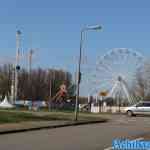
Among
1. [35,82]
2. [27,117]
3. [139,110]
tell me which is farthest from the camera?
[35,82]

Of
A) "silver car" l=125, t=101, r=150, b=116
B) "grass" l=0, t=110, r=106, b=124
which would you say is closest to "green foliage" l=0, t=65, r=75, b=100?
"silver car" l=125, t=101, r=150, b=116

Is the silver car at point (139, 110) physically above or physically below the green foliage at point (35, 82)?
below

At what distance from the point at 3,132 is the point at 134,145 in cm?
840

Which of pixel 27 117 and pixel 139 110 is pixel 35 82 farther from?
pixel 27 117

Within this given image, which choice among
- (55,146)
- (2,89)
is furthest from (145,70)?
(55,146)

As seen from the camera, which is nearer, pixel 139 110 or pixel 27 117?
pixel 27 117

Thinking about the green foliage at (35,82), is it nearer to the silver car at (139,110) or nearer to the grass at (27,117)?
the silver car at (139,110)

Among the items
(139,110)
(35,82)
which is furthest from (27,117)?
(35,82)

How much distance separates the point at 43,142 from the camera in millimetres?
18672

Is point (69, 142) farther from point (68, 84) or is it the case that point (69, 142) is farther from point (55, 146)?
point (68, 84)

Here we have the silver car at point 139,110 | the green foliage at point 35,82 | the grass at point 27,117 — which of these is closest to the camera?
the grass at point 27,117

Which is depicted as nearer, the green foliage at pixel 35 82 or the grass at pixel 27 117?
the grass at pixel 27 117

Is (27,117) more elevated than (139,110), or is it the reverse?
(139,110)

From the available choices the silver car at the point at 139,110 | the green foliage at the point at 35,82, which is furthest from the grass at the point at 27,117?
the green foliage at the point at 35,82
